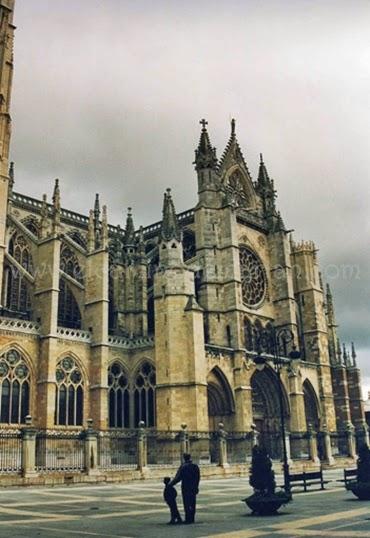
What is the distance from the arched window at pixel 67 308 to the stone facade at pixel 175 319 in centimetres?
9

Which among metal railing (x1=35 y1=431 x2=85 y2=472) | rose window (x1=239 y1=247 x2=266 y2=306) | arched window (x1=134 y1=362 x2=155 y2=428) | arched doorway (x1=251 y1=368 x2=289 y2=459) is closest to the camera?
metal railing (x1=35 y1=431 x2=85 y2=472)

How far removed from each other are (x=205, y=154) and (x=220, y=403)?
57.8ft

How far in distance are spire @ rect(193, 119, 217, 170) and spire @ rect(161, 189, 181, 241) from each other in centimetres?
535

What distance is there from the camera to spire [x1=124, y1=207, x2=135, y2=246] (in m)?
41.6

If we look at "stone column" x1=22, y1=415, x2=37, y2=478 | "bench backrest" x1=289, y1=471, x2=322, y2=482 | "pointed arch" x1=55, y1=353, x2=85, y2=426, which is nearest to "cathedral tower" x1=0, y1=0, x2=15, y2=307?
"pointed arch" x1=55, y1=353, x2=85, y2=426

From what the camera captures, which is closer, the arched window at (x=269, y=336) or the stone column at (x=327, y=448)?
the stone column at (x=327, y=448)

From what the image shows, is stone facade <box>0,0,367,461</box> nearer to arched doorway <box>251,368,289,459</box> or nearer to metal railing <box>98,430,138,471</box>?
arched doorway <box>251,368,289,459</box>

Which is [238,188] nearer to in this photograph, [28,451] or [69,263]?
[69,263]

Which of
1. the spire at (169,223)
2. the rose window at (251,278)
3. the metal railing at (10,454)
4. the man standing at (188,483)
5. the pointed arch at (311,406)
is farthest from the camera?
the pointed arch at (311,406)

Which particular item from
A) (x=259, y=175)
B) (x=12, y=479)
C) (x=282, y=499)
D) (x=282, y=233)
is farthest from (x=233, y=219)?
(x=282, y=499)

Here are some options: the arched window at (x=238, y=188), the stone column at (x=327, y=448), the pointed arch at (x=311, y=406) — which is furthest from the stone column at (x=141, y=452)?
the arched window at (x=238, y=188)

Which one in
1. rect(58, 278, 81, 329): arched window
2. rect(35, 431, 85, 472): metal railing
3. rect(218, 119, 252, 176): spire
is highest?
rect(218, 119, 252, 176): spire

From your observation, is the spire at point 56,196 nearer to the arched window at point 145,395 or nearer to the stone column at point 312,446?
the arched window at point 145,395

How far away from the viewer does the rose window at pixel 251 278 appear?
41.7m
